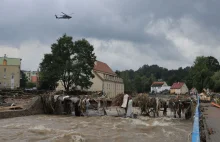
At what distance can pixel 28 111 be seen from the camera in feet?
87.5

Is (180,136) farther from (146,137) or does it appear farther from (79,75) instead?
(79,75)

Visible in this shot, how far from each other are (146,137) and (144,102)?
11.3m

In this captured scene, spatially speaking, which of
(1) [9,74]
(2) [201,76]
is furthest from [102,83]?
(2) [201,76]

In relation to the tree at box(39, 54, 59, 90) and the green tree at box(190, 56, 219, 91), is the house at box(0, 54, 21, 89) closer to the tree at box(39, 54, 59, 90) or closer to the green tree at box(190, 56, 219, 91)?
the tree at box(39, 54, 59, 90)

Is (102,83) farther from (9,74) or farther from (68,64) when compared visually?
(9,74)

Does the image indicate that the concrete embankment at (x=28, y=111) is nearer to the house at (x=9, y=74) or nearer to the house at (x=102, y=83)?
the house at (x=102, y=83)

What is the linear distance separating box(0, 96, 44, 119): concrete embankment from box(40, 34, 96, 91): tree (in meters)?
29.4

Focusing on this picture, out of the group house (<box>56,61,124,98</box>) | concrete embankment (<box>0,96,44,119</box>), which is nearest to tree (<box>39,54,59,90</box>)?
house (<box>56,61,124,98</box>)

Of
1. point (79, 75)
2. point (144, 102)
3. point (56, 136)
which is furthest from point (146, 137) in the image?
point (79, 75)

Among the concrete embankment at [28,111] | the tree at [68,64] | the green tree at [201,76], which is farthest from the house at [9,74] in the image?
the concrete embankment at [28,111]

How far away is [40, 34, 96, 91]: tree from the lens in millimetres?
58594

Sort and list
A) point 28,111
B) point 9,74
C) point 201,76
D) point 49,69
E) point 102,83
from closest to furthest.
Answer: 1. point 28,111
2. point 49,69
3. point 102,83
4. point 9,74
5. point 201,76

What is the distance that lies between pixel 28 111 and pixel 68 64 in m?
32.6

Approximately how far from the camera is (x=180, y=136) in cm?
1716
